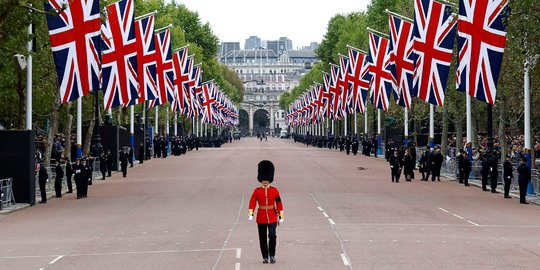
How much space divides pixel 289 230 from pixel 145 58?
29929 mm

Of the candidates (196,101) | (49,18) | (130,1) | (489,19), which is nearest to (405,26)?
(130,1)

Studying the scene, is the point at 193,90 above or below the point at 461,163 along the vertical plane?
above

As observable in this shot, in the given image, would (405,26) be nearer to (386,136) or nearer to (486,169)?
(486,169)

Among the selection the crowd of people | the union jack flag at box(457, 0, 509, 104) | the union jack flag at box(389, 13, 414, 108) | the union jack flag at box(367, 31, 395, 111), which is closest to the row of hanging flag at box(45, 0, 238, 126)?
the crowd of people

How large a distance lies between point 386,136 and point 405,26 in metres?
29.2

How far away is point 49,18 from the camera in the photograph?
32.4 meters

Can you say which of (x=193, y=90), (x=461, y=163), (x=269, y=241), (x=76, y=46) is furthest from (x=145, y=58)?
(x=269, y=241)

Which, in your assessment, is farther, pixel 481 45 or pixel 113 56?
pixel 113 56

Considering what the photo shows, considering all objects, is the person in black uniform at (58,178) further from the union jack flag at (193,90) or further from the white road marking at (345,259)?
the union jack flag at (193,90)

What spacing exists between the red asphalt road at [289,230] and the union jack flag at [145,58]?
1053cm

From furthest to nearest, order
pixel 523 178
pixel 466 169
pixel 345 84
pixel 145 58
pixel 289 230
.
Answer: pixel 345 84 < pixel 145 58 < pixel 466 169 < pixel 523 178 < pixel 289 230

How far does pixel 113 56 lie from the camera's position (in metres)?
45.5

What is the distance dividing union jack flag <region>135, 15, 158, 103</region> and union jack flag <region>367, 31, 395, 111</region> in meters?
13.0

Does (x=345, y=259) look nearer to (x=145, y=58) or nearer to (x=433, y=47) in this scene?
(x=433, y=47)
